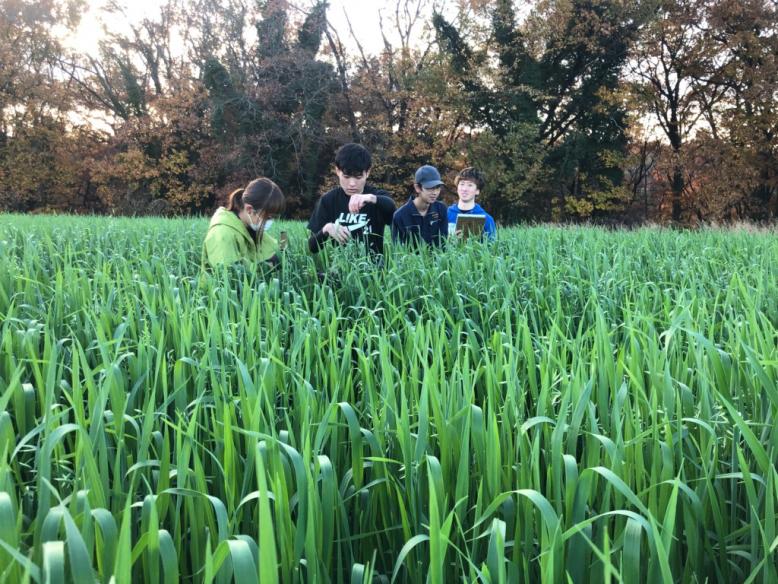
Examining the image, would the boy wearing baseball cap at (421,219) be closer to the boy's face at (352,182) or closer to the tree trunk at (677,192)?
the boy's face at (352,182)

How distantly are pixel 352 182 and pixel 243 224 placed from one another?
0.89m

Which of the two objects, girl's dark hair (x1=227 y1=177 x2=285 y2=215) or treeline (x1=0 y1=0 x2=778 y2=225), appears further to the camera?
treeline (x1=0 y1=0 x2=778 y2=225)

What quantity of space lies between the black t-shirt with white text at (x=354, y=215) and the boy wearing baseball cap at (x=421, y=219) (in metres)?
0.18

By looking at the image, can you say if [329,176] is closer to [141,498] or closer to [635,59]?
[635,59]

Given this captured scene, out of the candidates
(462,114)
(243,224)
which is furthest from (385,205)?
(462,114)

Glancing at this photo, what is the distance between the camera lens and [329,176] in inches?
929

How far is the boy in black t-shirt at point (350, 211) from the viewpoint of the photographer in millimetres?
4199

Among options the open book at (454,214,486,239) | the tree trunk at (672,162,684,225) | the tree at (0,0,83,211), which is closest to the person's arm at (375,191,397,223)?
the open book at (454,214,486,239)

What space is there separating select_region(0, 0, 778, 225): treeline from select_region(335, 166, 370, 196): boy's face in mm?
17481

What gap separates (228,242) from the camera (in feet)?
12.1

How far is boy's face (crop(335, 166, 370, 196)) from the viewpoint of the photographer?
4.27 meters

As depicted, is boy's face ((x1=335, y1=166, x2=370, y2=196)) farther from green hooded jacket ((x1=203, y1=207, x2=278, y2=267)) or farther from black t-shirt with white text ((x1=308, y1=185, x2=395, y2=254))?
green hooded jacket ((x1=203, y1=207, x2=278, y2=267))

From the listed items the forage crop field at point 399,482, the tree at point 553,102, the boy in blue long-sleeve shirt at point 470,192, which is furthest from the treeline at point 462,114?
the forage crop field at point 399,482

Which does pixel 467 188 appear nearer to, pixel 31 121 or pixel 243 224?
pixel 243 224
